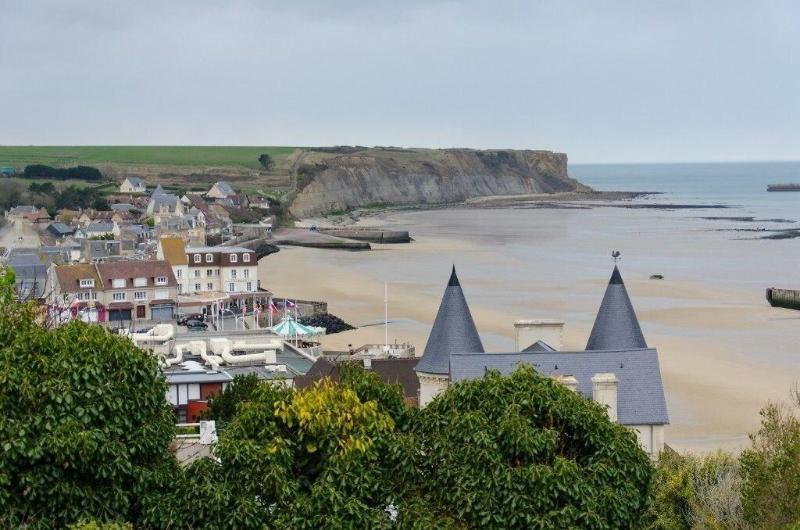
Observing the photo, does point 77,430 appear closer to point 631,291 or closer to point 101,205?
point 631,291

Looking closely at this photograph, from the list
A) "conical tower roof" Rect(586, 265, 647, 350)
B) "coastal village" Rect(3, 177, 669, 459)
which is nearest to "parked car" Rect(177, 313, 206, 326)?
"coastal village" Rect(3, 177, 669, 459)

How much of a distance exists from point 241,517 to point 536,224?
127 meters

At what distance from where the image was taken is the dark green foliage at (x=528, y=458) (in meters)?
13.8

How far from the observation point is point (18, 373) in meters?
14.3

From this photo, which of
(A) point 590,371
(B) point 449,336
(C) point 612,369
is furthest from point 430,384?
(C) point 612,369

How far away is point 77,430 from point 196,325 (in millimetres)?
36574

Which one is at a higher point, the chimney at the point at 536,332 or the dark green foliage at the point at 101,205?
the chimney at the point at 536,332

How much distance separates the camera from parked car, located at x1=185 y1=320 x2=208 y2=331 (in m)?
48.9

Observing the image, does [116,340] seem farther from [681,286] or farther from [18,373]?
[681,286]

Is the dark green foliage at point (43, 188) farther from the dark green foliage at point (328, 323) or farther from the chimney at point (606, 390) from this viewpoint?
the chimney at point (606, 390)

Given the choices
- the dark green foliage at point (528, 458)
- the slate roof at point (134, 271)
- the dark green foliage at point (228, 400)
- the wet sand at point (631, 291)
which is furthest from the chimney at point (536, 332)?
the slate roof at point (134, 271)

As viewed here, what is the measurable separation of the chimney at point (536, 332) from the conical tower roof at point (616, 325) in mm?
884

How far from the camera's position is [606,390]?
2227cm

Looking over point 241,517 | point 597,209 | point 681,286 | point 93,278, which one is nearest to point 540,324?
point 241,517
